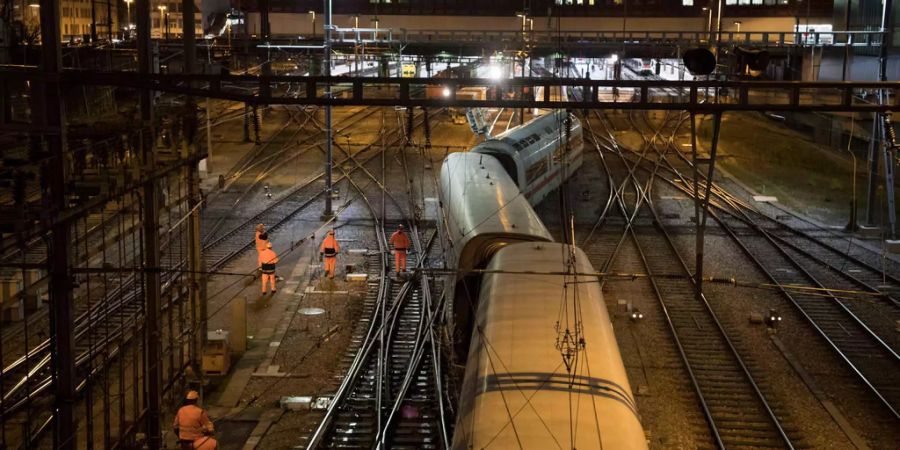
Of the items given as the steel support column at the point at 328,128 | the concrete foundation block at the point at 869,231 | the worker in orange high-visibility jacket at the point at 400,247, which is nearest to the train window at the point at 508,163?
the steel support column at the point at 328,128

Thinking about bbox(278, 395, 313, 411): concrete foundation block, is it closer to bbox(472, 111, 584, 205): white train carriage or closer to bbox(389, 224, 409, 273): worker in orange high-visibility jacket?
bbox(389, 224, 409, 273): worker in orange high-visibility jacket

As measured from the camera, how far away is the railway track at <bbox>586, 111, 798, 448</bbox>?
12.1 metres

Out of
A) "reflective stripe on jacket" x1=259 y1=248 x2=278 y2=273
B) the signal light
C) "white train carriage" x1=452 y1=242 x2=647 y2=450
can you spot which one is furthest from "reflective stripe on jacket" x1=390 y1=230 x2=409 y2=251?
"white train carriage" x1=452 y1=242 x2=647 y2=450

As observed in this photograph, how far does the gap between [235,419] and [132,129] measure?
3852 millimetres

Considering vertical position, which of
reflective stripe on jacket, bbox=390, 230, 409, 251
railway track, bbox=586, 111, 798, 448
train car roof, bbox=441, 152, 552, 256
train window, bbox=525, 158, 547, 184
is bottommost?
railway track, bbox=586, 111, 798, 448

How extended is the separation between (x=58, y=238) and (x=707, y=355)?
9392mm

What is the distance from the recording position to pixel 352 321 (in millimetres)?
16625

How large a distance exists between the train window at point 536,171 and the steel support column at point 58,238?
15000mm

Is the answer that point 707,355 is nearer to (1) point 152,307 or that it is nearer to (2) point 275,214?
(1) point 152,307

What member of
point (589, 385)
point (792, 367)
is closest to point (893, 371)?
point (792, 367)

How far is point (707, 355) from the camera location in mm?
15094

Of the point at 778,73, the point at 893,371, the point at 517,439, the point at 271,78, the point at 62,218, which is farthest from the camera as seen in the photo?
the point at 778,73

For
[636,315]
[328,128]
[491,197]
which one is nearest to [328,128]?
[328,128]

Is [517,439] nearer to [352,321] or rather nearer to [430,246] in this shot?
[352,321]
